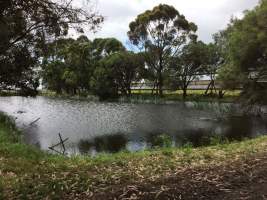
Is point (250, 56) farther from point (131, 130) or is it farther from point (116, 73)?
point (116, 73)

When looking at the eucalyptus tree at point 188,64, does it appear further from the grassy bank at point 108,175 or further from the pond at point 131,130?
the grassy bank at point 108,175

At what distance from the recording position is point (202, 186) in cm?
654

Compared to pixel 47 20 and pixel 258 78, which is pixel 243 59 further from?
pixel 47 20

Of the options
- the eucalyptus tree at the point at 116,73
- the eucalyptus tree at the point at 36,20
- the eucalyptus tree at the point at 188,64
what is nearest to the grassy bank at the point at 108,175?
the eucalyptus tree at the point at 36,20

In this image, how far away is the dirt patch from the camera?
612 centimetres

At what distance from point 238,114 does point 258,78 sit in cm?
420

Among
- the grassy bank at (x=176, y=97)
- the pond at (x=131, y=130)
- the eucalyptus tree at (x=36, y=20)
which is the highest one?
the eucalyptus tree at (x=36, y=20)

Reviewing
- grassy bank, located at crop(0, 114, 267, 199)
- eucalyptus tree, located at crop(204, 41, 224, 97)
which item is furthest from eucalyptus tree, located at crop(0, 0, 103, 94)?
eucalyptus tree, located at crop(204, 41, 224, 97)

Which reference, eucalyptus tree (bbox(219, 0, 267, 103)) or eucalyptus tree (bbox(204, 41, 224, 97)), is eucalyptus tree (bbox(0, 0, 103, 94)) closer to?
eucalyptus tree (bbox(219, 0, 267, 103))

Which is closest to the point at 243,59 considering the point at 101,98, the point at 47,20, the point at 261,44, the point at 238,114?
the point at 261,44

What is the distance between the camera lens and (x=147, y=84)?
76.2 meters

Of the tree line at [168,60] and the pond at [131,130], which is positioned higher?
the tree line at [168,60]

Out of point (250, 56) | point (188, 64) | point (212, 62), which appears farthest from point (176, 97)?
point (250, 56)

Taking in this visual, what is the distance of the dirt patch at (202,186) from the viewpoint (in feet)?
20.1
